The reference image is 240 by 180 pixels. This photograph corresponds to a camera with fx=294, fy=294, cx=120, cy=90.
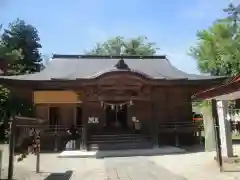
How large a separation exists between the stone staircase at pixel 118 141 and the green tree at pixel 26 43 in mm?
18943

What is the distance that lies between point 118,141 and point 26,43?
22.6 m

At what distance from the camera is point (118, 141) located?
652 inches

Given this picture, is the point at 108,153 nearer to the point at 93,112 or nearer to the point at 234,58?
the point at 93,112

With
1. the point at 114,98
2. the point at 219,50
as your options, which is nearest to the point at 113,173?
the point at 114,98

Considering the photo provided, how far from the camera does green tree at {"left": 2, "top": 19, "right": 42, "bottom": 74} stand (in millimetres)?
33500

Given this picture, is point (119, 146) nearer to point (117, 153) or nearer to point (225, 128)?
point (117, 153)

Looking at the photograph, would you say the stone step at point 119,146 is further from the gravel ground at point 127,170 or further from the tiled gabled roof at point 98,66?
the tiled gabled roof at point 98,66

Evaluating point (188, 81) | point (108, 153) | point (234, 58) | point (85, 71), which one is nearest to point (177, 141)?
point (188, 81)

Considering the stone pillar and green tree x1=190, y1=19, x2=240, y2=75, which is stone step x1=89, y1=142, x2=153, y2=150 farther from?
green tree x1=190, y1=19, x2=240, y2=75

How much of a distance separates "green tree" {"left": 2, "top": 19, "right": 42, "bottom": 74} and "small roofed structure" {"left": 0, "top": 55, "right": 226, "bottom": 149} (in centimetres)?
1351

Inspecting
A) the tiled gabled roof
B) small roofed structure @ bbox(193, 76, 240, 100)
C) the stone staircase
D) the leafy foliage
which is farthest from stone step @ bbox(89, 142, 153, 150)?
the leafy foliage

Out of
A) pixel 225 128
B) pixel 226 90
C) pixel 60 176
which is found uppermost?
pixel 226 90

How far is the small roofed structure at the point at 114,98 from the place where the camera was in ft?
53.4

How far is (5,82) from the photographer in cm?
1673
